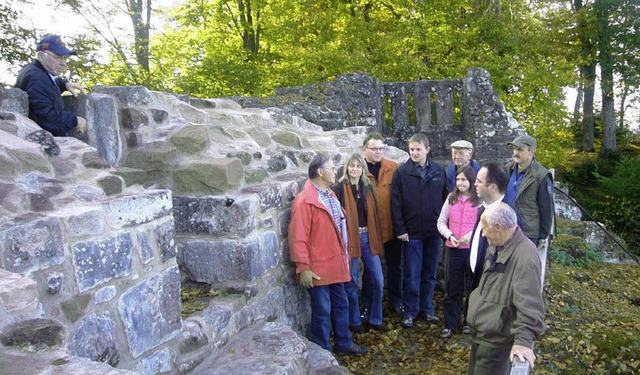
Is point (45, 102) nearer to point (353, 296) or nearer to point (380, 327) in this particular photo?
point (353, 296)

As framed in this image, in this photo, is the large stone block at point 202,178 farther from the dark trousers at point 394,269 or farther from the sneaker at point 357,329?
the dark trousers at point 394,269

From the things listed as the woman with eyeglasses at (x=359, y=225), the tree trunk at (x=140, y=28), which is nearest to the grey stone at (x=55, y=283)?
the woman with eyeglasses at (x=359, y=225)

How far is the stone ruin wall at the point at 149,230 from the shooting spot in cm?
200

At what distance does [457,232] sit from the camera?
14.7 feet

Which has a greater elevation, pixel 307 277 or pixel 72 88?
pixel 72 88

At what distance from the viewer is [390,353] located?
178 inches

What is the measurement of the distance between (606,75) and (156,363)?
817 inches

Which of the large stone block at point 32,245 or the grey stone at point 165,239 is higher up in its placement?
the large stone block at point 32,245

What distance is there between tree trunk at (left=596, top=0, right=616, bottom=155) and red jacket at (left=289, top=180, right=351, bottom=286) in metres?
18.1

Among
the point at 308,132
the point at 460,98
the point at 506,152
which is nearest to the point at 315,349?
the point at 308,132

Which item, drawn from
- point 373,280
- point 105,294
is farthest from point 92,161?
point 373,280

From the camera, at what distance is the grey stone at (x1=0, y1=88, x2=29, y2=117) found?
2.57m

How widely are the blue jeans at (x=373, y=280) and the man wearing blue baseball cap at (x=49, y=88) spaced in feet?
9.11

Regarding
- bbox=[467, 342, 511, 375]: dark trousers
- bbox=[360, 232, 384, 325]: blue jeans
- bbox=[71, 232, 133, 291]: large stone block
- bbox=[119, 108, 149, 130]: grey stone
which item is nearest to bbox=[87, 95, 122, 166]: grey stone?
bbox=[119, 108, 149, 130]: grey stone
